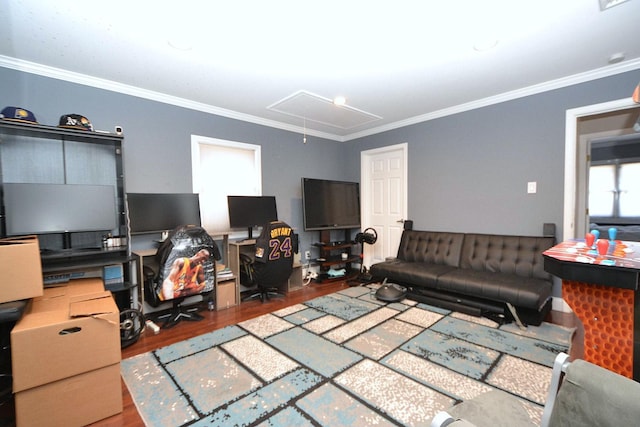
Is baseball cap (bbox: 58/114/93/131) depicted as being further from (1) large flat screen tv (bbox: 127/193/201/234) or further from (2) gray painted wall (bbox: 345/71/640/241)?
(2) gray painted wall (bbox: 345/71/640/241)

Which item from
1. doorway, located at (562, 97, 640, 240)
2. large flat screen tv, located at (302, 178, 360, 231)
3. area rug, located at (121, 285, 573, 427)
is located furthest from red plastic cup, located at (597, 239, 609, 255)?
large flat screen tv, located at (302, 178, 360, 231)

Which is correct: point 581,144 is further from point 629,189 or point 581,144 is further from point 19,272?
point 19,272

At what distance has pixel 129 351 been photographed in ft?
7.73

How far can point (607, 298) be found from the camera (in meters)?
1.58

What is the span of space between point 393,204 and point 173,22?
3.79 metres

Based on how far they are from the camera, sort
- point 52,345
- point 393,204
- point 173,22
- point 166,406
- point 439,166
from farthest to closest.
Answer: point 393,204
point 439,166
point 173,22
point 166,406
point 52,345

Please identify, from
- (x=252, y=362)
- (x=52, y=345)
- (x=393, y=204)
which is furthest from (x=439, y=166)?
(x=52, y=345)

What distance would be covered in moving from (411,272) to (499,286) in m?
0.94

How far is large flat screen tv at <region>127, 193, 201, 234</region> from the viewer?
2975 millimetres

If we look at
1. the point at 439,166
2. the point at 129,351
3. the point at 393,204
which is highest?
the point at 439,166

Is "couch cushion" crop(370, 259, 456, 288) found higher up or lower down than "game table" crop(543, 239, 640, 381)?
lower down

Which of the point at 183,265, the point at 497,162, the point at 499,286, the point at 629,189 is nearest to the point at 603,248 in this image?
the point at 499,286

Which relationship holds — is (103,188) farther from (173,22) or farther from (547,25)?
(547,25)

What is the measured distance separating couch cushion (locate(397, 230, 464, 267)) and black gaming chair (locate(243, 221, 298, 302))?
5.95 feet
